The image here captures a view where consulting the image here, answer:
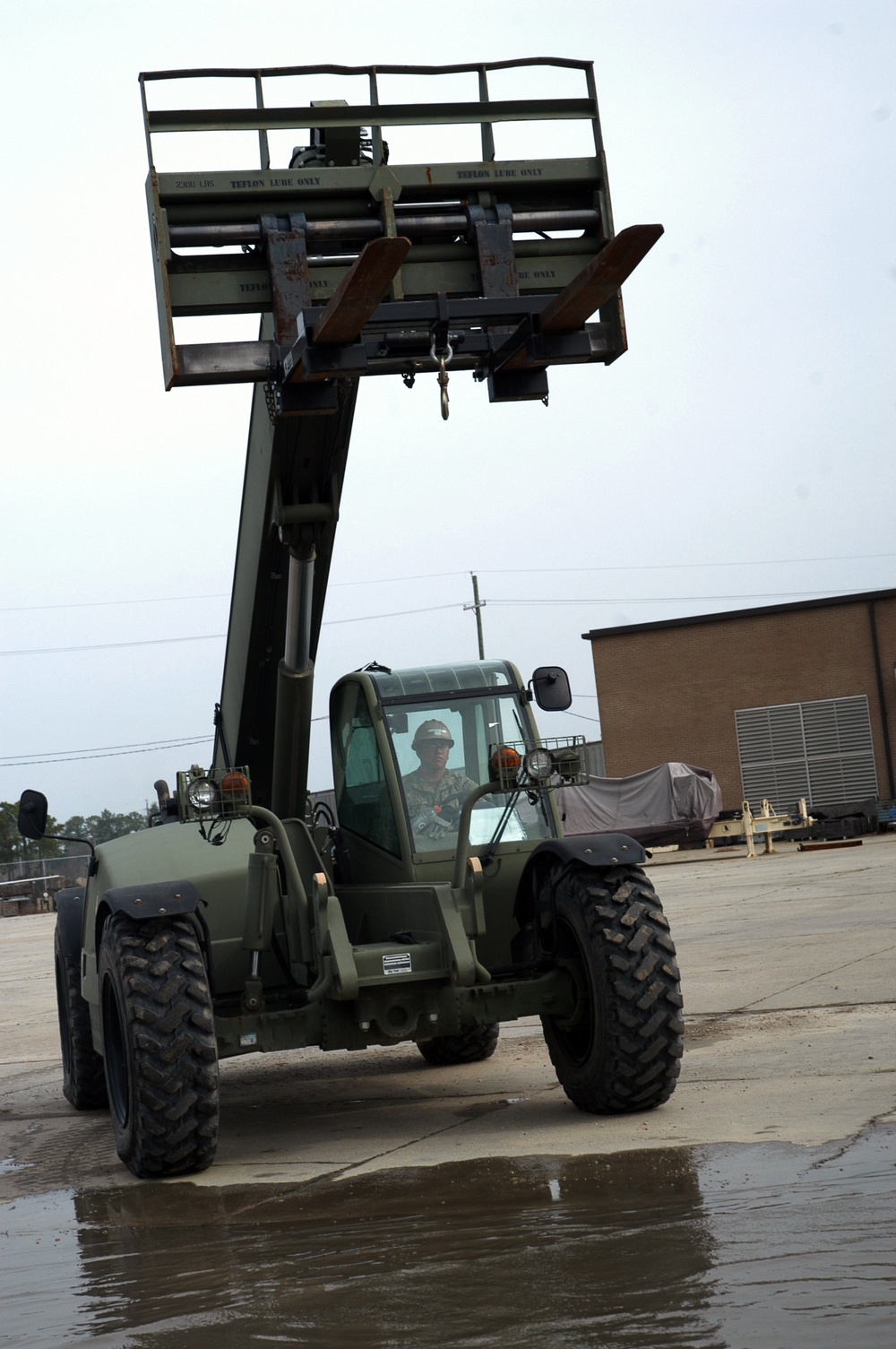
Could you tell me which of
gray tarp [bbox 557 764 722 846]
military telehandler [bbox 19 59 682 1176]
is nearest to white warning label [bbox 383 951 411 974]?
military telehandler [bbox 19 59 682 1176]

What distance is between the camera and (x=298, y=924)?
7324 mm

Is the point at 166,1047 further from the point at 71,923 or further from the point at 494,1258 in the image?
the point at 71,923

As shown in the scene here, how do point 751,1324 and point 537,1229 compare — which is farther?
point 537,1229

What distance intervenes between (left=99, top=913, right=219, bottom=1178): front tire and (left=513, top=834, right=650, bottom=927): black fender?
5.64 ft

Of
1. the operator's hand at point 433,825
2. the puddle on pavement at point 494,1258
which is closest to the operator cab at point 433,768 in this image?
the operator's hand at point 433,825

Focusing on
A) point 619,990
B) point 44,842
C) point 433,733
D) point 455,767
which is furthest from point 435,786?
point 44,842

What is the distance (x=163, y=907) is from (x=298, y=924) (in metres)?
0.88

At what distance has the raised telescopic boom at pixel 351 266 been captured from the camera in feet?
21.4

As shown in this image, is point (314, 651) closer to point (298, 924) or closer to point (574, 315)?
point (298, 924)

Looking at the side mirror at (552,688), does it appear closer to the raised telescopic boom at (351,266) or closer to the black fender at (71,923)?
the raised telescopic boom at (351,266)

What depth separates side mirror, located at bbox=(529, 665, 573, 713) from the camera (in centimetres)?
733

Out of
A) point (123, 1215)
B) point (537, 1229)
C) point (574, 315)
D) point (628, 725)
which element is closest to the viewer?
point (537, 1229)

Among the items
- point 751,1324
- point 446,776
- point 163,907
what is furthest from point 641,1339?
point 446,776

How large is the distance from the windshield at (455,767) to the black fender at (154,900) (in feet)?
4.11
